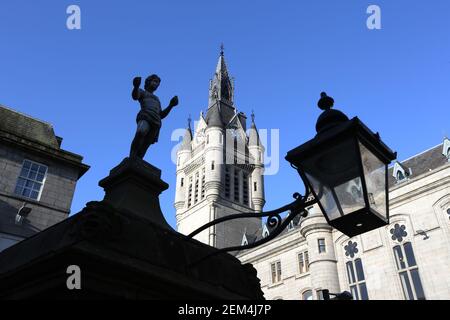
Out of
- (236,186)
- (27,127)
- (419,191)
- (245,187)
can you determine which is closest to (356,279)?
(419,191)

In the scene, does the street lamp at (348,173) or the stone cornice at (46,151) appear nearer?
the street lamp at (348,173)

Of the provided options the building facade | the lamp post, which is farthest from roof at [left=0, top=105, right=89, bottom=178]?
the lamp post

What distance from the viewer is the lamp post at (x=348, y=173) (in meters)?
2.87

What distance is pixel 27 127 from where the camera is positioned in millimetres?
18500

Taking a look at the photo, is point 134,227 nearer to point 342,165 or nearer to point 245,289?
point 245,289

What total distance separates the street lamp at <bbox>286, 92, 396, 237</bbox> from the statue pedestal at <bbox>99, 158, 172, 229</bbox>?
183 cm

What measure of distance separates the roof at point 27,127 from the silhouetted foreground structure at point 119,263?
1523 centimetres

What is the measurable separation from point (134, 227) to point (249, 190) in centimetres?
5667

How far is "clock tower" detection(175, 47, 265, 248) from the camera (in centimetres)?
5331

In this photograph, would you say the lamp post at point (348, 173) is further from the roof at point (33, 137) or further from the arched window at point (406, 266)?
the arched window at point (406, 266)

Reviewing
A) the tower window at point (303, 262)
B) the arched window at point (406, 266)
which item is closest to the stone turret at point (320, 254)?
the tower window at point (303, 262)

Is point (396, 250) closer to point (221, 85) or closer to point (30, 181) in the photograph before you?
point (30, 181)

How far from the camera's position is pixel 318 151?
3137mm

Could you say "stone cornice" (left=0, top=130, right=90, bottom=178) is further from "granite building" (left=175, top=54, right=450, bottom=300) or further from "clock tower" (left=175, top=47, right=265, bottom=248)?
"clock tower" (left=175, top=47, right=265, bottom=248)
